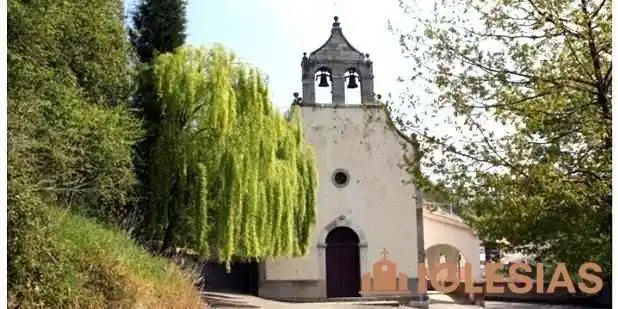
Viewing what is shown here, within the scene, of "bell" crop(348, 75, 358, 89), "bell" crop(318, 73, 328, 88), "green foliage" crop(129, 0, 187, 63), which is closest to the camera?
"green foliage" crop(129, 0, 187, 63)

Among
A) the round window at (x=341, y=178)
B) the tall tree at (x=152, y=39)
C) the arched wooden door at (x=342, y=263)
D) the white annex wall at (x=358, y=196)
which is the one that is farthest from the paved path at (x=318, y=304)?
the tall tree at (x=152, y=39)

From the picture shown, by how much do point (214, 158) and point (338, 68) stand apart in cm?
270

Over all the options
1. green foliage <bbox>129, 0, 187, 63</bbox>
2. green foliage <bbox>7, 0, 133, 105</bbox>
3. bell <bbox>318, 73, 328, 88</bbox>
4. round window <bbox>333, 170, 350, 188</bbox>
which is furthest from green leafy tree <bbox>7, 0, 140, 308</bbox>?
round window <bbox>333, 170, 350, 188</bbox>

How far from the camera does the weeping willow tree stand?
7.48m

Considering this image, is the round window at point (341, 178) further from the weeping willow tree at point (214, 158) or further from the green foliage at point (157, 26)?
the green foliage at point (157, 26)

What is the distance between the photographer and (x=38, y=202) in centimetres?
369

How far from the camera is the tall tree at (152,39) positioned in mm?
7727

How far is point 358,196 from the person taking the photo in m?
10.6

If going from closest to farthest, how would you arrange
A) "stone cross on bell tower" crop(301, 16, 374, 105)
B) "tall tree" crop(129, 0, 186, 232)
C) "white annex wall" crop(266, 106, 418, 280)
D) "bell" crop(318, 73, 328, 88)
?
"tall tree" crop(129, 0, 186, 232) < "stone cross on bell tower" crop(301, 16, 374, 105) < "bell" crop(318, 73, 328, 88) < "white annex wall" crop(266, 106, 418, 280)

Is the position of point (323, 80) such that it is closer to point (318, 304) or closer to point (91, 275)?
point (318, 304)

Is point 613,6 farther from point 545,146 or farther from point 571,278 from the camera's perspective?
point 571,278

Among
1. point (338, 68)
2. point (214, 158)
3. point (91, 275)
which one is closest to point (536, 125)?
point (91, 275)

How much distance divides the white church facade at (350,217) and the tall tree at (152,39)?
2.13 meters

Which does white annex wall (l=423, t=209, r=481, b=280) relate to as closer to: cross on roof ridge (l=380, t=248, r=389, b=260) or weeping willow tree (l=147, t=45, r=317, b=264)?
cross on roof ridge (l=380, t=248, r=389, b=260)
